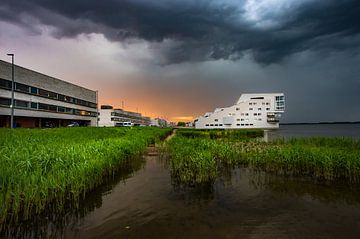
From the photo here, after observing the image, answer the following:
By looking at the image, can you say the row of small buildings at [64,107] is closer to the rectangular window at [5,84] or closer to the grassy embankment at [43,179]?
the rectangular window at [5,84]

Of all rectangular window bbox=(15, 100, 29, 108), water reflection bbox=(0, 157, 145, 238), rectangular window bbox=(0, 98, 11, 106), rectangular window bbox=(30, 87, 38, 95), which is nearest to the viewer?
water reflection bbox=(0, 157, 145, 238)

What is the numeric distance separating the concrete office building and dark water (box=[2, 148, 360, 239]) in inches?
1975

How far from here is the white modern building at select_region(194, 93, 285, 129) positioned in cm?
11181

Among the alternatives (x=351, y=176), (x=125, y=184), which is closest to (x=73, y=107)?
(x=125, y=184)

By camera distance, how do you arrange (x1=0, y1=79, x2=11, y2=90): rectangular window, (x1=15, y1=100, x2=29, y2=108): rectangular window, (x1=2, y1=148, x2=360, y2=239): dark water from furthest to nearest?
(x1=15, y1=100, x2=29, y2=108): rectangular window → (x1=0, y1=79, x2=11, y2=90): rectangular window → (x1=2, y1=148, x2=360, y2=239): dark water

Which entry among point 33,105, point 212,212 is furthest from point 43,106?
point 212,212

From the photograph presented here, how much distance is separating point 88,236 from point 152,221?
1766mm

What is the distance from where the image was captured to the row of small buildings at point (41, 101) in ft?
162

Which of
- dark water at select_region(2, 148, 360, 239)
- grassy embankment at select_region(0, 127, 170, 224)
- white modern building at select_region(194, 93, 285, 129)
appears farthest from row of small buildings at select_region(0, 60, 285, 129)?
dark water at select_region(2, 148, 360, 239)

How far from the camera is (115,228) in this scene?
21.6 ft

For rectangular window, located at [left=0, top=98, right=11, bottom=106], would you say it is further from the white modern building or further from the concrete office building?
the white modern building

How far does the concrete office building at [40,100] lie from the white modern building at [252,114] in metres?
59.3

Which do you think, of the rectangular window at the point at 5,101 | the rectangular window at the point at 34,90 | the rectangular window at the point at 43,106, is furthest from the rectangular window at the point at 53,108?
the rectangular window at the point at 5,101

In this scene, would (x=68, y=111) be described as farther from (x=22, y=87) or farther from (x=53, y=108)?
(x=22, y=87)
